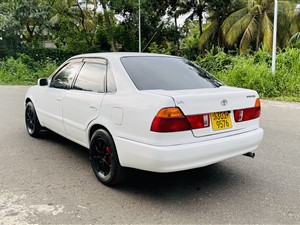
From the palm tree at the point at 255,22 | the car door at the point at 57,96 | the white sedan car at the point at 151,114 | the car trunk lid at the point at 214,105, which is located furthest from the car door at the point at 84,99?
the palm tree at the point at 255,22

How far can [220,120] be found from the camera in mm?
3293

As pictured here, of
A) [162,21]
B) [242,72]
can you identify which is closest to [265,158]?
[242,72]

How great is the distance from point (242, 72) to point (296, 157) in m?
7.46

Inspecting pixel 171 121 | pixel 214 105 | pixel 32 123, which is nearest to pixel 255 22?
pixel 32 123

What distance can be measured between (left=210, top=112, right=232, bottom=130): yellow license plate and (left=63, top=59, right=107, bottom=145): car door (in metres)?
1.30

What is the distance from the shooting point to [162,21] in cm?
2517

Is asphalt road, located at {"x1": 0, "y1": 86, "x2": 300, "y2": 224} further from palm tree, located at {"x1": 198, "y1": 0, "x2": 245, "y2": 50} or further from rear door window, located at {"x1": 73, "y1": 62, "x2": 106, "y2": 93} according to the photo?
Result: palm tree, located at {"x1": 198, "y1": 0, "x2": 245, "y2": 50}

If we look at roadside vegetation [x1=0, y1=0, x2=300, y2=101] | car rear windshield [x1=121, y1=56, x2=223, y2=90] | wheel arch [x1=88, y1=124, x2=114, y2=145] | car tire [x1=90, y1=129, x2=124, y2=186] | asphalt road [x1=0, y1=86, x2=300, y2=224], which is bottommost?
asphalt road [x1=0, y1=86, x2=300, y2=224]

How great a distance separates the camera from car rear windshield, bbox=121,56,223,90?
3582 millimetres

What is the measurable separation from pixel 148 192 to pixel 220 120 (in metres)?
1.11

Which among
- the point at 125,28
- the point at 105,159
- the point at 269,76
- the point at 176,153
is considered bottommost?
the point at 105,159

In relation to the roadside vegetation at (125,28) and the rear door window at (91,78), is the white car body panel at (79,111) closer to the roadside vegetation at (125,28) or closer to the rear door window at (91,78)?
the rear door window at (91,78)

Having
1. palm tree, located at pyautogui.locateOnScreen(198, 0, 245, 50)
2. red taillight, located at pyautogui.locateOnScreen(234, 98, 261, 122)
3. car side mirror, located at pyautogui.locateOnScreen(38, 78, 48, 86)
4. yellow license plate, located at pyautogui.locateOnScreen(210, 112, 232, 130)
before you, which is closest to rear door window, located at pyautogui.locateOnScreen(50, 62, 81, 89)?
car side mirror, located at pyautogui.locateOnScreen(38, 78, 48, 86)

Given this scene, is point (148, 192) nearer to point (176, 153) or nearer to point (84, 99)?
point (176, 153)
